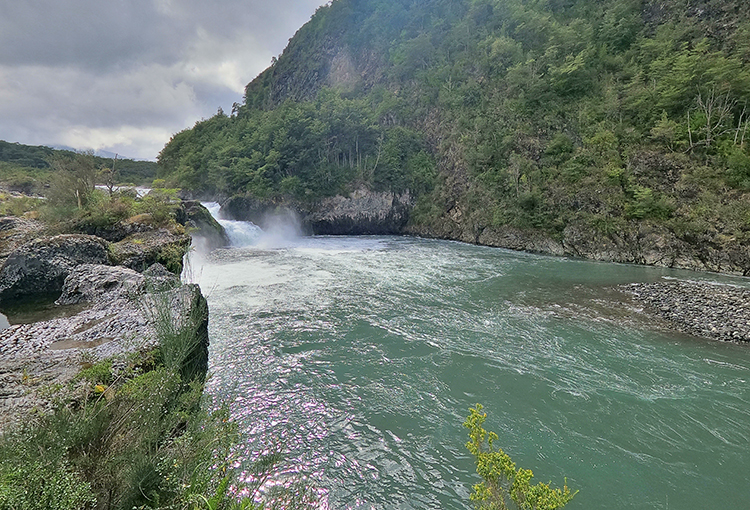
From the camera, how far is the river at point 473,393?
401cm

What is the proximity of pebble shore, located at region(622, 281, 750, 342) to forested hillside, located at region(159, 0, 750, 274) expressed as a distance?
17.9ft

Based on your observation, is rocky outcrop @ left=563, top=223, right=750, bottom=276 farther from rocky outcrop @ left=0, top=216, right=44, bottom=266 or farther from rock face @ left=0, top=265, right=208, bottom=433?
rocky outcrop @ left=0, top=216, right=44, bottom=266

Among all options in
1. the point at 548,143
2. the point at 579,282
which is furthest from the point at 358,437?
the point at 548,143

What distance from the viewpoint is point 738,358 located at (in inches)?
268

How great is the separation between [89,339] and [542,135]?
2779 cm

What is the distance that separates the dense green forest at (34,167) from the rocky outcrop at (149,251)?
6.02 meters

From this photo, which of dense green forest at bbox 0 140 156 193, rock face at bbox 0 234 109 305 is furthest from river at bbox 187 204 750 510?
dense green forest at bbox 0 140 156 193

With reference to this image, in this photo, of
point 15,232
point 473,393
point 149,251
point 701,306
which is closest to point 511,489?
point 473,393

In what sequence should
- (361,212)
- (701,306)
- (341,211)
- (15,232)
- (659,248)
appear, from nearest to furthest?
(701,306) → (15,232) → (659,248) → (341,211) → (361,212)

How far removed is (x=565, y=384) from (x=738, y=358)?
4289 millimetres

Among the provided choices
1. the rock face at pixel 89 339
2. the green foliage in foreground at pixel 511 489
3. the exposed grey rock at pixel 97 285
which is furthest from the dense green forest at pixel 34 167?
the green foliage in foreground at pixel 511 489

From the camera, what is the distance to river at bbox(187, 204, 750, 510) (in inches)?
158

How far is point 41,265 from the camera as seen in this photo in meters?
8.10

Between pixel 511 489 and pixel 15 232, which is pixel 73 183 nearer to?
pixel 15 232
